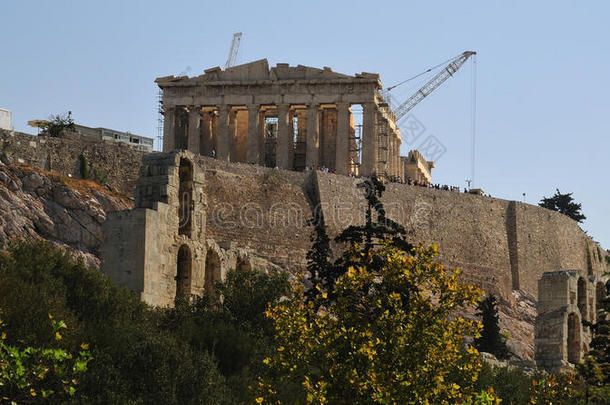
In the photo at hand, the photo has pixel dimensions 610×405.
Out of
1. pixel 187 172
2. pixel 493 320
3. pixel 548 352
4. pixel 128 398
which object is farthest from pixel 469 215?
pixel 128 398

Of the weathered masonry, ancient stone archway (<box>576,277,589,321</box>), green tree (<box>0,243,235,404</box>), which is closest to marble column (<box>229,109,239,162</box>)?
the weathered masonry

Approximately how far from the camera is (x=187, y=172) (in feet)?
116

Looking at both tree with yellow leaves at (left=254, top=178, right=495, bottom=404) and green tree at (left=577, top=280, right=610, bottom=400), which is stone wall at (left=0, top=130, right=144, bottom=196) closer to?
green tree at (left=577, top=280, right=610, bottom=400)

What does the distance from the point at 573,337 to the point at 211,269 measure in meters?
14.7

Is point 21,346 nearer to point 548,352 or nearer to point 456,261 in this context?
point 548,352

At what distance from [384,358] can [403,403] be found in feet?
3.38

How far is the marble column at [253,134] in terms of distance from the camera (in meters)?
75.0

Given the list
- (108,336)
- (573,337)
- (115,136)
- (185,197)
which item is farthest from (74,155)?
(108,336)

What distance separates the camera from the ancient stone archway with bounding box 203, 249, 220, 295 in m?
36.5

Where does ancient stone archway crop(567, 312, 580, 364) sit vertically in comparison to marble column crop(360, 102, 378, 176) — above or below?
below

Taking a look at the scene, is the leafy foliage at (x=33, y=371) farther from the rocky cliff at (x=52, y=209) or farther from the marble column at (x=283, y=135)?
the marble column at (x=283, y=135)

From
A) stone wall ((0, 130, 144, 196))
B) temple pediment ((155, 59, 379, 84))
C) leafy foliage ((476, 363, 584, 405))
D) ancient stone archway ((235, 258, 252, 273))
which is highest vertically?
temple pediment ((155, 59, 379, 84))

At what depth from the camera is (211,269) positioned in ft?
120

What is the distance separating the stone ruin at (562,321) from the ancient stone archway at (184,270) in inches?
559
